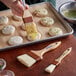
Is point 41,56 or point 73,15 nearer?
point 41,56

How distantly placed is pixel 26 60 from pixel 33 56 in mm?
41

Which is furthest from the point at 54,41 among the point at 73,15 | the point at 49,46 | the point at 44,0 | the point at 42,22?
the point at 44,0

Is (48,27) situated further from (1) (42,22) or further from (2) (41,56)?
(2) (41,56)

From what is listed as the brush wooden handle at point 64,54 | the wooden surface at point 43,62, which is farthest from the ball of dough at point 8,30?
the brush wooden handle at point 64,54

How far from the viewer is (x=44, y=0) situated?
52.4 inches

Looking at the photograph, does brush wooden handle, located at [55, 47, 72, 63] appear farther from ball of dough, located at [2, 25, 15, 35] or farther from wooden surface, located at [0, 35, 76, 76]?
ball of dough, located at [2, 25, 15, 35]

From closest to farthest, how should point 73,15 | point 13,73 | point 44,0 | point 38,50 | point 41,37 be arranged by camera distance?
point 13,73 → point 38,50 → point 41,37 → point 73,15 → point 44,0

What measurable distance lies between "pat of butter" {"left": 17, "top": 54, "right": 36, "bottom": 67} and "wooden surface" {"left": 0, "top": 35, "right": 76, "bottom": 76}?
14 millimetres

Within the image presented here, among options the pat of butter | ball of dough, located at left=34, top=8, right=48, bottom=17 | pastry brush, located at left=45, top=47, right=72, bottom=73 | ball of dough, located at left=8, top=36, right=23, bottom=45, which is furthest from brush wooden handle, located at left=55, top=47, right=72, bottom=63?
ball of dough, located at left=34, top=8, right=48, bottom=17

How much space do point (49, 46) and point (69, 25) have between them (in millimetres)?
189

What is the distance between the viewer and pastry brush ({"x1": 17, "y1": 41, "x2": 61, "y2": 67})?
88 cm

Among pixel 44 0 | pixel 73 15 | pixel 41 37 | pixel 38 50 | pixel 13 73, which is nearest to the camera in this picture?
pixel 13 73

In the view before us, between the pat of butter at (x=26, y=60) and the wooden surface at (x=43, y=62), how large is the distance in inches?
0.6

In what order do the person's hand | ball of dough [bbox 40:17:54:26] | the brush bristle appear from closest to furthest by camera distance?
1. the brush bristle
2. the person's hand
3. ball of dough [bbox 40:17:54:26]
